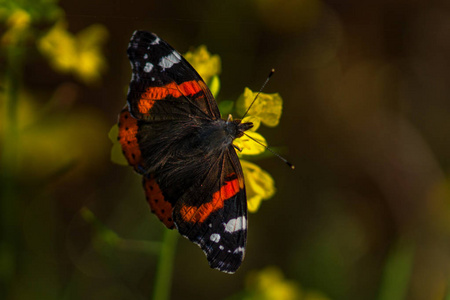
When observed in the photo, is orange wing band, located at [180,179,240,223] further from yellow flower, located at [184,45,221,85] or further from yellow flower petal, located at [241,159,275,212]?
yellow flower, located at [184,45,221,85]

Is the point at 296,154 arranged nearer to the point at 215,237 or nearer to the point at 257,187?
the point at 257,187

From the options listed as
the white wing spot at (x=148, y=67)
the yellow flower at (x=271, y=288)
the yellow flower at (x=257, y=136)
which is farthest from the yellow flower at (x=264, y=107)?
the yellow flower at (x=271, y=288)

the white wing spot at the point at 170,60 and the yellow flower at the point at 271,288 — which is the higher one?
the white wing spot at the point at 170,60

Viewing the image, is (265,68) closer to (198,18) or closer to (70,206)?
(198,18)

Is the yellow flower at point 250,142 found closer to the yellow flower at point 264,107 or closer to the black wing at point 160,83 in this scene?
the yellow flower at point 264,107

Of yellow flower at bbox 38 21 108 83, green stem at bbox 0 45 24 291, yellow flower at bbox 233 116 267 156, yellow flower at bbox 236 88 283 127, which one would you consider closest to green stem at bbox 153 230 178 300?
yellow flower at bbox 233 116 267 156

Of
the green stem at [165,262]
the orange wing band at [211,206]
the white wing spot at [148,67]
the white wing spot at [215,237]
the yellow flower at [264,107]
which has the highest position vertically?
the yellow flower at [264,107]
